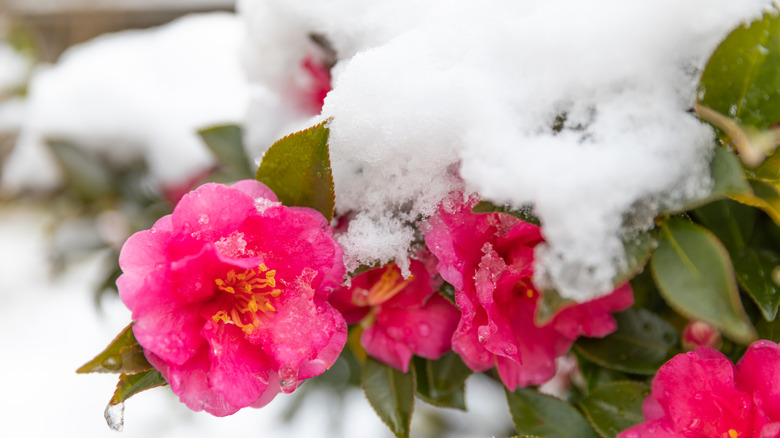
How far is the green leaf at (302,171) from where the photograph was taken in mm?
444

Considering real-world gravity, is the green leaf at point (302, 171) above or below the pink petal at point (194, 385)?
above

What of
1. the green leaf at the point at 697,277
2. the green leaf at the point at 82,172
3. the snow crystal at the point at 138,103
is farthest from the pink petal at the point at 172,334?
the green leaf at the point at 82,172

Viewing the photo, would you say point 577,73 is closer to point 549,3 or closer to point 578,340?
point 549,3

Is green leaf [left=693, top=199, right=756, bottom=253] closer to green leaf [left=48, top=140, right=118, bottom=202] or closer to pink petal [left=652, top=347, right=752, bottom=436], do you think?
pink petal [left=652, top=347, right=752, bottom=436]

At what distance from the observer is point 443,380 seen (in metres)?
0.58

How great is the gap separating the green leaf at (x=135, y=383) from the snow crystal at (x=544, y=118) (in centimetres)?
17

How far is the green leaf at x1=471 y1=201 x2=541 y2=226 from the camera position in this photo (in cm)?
40

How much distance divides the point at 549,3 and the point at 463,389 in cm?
38

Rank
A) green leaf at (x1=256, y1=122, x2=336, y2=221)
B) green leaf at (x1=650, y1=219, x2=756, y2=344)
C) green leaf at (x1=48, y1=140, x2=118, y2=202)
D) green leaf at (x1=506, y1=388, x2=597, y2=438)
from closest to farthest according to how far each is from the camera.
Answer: green leaf at (x1=650, y1=219, x2=756, y2=344) → green leaf at (x1=256, y1=122, x2=336, y2=221) → green leaf at (x1=506, y1=388, x2=597, y2=438) → green leaf at (x1=48, y1=140, x2=118, y2=202)

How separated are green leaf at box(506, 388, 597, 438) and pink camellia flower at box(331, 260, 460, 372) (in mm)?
95

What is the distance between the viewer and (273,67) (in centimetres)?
69

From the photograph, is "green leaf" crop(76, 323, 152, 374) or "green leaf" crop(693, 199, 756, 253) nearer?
"green leaf" crop(76, 323, 152, 374)

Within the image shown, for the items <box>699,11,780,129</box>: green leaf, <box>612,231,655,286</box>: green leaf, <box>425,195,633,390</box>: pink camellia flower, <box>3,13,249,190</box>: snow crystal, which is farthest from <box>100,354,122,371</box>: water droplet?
<box>3,13,249,190</box>: snow crystal

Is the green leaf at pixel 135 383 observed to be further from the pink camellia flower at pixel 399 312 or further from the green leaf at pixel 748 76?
the green leaf at pixel 748 76
